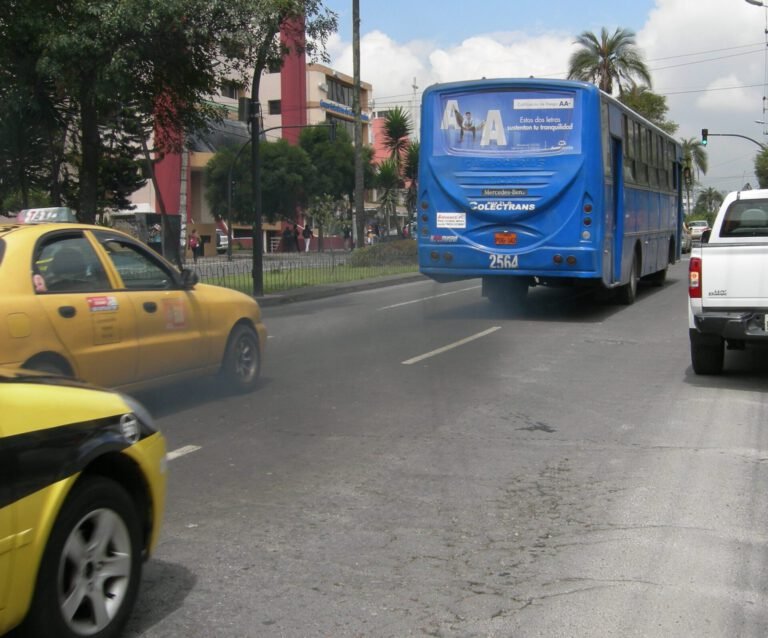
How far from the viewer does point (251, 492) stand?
18.1 ft

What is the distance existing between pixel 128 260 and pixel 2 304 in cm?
147

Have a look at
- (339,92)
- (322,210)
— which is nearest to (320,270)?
(322,210)

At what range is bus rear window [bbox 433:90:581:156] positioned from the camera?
13844mm

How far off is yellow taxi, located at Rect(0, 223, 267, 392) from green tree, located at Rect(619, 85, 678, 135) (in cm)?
3870

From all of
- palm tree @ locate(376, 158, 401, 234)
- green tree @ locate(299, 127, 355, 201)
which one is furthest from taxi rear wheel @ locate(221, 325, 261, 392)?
palm tree @ locate(376, 158, 401, 234)

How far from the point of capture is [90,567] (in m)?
3.30

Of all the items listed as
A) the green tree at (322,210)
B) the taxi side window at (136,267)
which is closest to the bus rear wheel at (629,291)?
the taxi side window at (136,267)

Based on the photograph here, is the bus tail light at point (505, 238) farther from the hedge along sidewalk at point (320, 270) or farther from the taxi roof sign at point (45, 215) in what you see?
the hedge along sidewalk at point (320, 270)

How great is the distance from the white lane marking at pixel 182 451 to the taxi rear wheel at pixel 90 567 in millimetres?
2743

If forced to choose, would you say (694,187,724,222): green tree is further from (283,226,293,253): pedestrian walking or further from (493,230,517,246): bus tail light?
(493,230,517,246): bus tail light

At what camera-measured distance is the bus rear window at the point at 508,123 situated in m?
13.8

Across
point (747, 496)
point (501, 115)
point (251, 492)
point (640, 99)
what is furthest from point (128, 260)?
point (640, 99)

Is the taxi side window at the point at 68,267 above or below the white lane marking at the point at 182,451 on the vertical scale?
above

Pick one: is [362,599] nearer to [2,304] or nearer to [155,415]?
[2,304]
